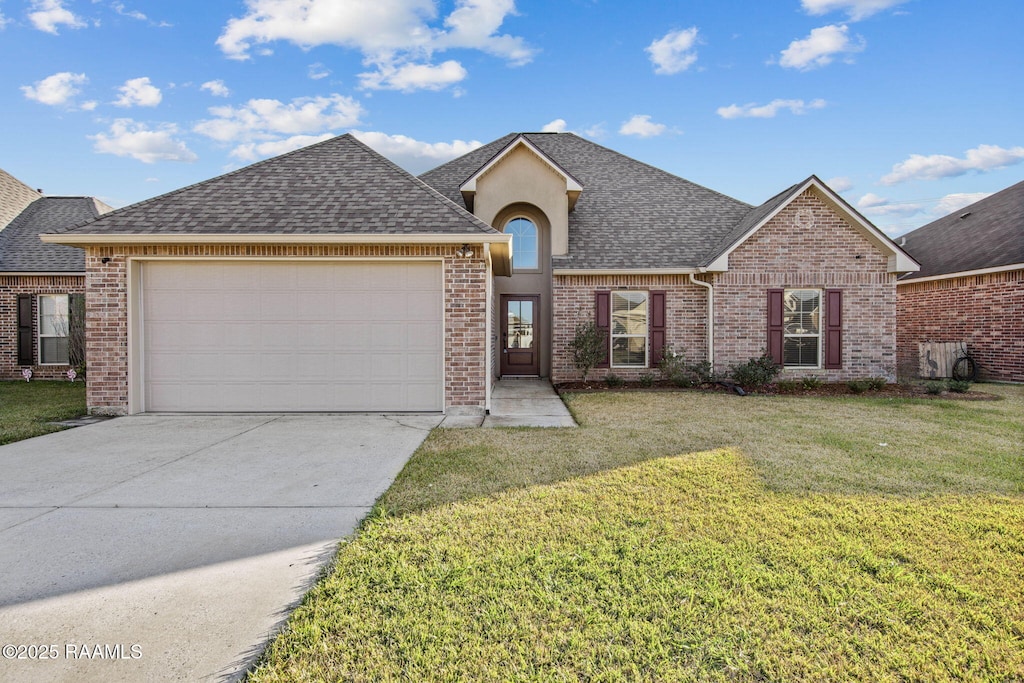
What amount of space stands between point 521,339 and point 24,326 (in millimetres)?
13725

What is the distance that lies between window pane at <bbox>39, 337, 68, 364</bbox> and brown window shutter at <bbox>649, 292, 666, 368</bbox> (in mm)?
16033

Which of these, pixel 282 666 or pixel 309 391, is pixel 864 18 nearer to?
pixel 309 391

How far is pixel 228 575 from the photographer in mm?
2854

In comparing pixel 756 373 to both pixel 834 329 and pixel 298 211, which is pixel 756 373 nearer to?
pixel 834 329

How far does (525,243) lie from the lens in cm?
1338

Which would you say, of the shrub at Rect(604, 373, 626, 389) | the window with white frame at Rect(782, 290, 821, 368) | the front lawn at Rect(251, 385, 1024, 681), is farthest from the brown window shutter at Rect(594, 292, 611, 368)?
the front lawn at Rect(251, 385, 1024, 681)

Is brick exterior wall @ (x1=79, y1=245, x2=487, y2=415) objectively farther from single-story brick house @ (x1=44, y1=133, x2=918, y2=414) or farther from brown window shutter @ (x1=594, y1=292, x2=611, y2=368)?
brown window shutter @ (x1=594, y1=292, x2=611, y2=368)

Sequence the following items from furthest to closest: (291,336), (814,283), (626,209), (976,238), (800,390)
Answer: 1. (976,238)
2. (626,209)
3. (814,283)
4. (800,390)
5. (291,336)

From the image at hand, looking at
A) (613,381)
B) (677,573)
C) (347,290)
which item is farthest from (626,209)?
(677,573)

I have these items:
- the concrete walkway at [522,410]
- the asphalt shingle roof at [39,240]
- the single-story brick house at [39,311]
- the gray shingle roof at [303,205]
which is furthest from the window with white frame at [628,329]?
the single-story brick house at [39,311]

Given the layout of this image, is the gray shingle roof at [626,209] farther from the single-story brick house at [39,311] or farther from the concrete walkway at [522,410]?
the single-story brick house at [39,311]

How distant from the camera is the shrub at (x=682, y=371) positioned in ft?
37.7

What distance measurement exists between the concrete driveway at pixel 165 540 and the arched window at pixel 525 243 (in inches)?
308

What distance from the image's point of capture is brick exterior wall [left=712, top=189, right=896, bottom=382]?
11.4m
